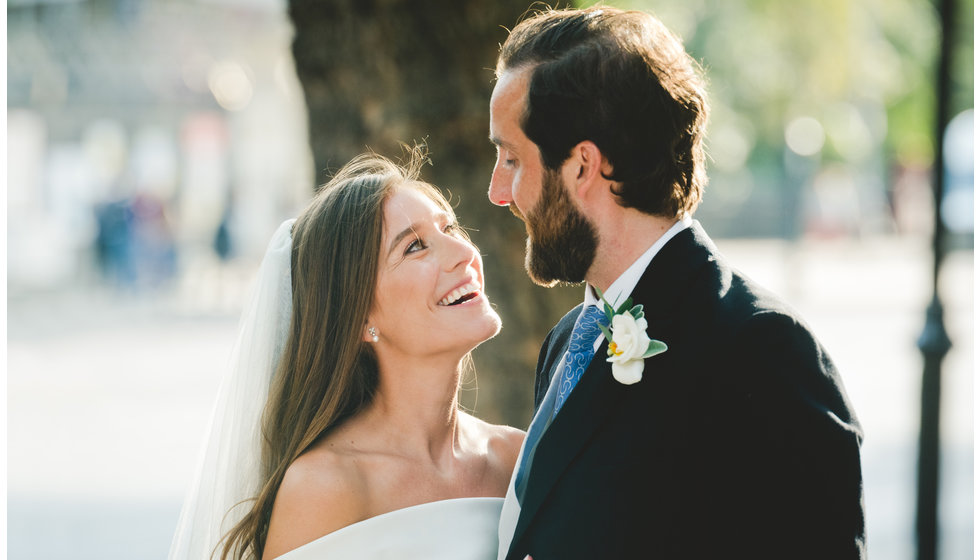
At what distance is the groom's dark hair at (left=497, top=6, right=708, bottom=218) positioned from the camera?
252 cm

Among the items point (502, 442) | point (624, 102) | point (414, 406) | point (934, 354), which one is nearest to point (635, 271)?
point (624, 102)

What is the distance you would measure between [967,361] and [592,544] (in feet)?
37.1

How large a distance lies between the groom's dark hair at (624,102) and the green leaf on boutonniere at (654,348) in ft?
1.42

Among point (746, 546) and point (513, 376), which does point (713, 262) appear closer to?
point (746, 546)

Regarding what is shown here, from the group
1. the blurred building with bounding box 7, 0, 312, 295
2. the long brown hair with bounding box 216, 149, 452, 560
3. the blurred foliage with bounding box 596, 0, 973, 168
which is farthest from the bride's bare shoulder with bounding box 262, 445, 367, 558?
the blurred building with bounding box 7, 0, 312, 295

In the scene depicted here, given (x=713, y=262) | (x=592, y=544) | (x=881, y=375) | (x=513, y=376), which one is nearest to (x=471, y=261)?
(x=713, y=262)

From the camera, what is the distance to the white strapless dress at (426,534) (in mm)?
2783

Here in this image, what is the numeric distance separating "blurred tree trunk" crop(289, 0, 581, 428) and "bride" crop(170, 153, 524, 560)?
1312mm

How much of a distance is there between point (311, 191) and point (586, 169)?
2.29 m

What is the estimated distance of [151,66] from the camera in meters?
23.5

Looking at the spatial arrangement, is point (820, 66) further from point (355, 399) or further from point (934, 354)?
point (355, 399)

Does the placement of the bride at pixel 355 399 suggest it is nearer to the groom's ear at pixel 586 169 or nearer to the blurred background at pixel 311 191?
the groom's ear at pixel 586 169

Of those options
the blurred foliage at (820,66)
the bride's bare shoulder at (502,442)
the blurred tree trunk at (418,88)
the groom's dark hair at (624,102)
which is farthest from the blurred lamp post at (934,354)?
the blurred foliage at (820,66)

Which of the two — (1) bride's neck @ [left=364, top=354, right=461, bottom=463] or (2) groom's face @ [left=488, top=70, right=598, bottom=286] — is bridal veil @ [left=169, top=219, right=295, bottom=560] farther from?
(2) groom's face @ [left=488, top=70, right=598, bottom=286]
